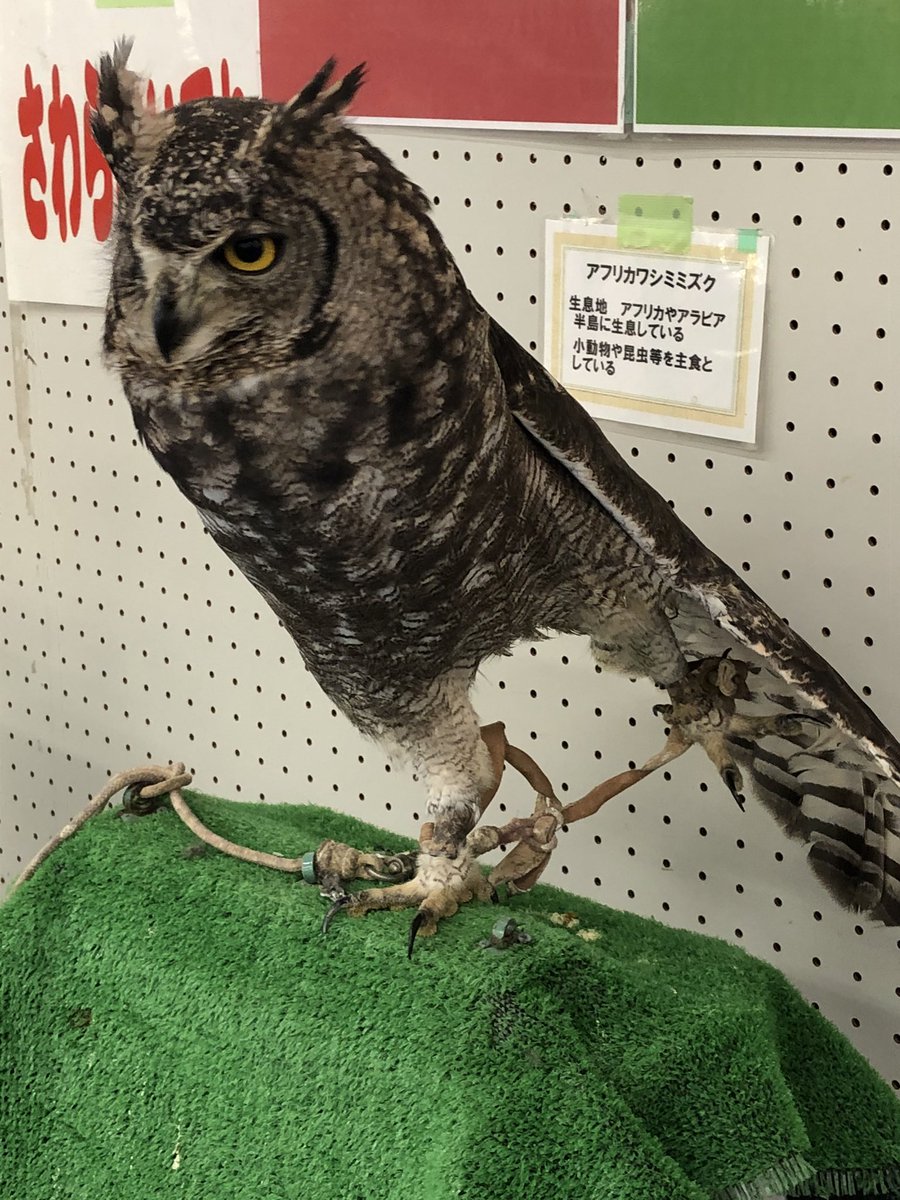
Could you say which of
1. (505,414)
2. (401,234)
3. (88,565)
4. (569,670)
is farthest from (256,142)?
(88,565)

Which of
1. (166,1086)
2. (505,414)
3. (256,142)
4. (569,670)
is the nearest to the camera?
(256,142)

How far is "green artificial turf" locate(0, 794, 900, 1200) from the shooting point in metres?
0.80

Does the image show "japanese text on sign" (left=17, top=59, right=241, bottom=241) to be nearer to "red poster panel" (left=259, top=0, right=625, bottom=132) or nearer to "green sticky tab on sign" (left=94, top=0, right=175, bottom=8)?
"green sticky tab on sign" (left=94, top=0, right=175, bottom=8)

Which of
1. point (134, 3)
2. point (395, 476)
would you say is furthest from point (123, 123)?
point (134, 3)

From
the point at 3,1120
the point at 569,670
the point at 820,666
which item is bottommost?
the point at 3,1120

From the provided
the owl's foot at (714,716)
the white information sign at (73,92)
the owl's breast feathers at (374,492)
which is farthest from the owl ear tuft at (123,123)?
the white information sign at (73,92)

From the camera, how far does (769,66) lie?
101 cm

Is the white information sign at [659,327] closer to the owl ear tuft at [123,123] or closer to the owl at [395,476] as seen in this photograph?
the owl at [395,476]

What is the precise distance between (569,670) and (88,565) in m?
0.81

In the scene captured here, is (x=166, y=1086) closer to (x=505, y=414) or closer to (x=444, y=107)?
(x=505, y=414)

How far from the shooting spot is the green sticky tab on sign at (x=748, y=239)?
1077 millimetres

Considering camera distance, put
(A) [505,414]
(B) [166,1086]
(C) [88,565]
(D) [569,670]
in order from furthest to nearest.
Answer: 1. (C) [88,565]
2. (D) [569,670]
3. (B) [166,1086]
4. (A) [505,414]

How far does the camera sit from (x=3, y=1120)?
1.06 m

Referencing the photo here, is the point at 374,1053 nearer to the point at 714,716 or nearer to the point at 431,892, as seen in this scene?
the point at 431,892
